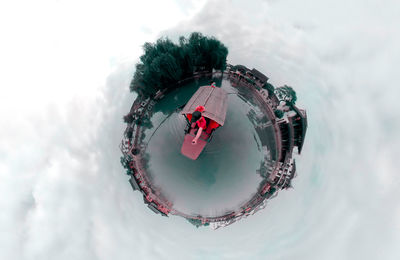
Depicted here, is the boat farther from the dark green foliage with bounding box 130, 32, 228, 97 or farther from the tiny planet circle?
the dark green foliage with bounding box 130, 32, 228, 97

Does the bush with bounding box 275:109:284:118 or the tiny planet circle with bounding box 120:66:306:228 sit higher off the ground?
the bush with bounding box 275:109:284:118

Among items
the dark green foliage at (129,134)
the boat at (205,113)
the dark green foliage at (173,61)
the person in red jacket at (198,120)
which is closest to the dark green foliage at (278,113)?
the boat at (205,113)

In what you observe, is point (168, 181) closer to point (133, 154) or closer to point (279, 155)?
point (133, 154)

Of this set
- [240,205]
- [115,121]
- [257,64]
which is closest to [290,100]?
[257,64]

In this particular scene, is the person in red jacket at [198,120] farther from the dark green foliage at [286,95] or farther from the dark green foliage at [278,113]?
the dark green foliage at [286,95]

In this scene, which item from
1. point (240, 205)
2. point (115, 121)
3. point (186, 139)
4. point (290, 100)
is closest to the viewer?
point (186, 139)

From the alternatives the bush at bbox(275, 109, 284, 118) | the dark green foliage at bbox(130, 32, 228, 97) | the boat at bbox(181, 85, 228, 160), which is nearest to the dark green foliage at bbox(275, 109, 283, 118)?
the bush at bbox(275, 109, 284, 118)

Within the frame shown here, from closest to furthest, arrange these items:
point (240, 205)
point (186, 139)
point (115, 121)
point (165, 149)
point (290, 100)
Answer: point (186, 139) < point (165, 149) < point (240, 205) < point (290, 100) < point (115, 121)

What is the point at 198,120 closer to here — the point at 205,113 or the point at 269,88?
the point at 205,113
